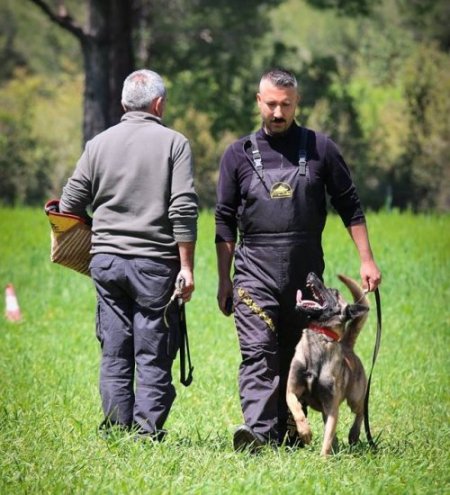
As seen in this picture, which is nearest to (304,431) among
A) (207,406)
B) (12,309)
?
(207,406)

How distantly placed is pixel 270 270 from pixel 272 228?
0.89 feet

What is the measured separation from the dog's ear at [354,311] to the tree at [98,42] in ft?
57.4

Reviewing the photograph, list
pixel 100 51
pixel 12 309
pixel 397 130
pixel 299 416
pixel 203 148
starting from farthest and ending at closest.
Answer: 1. pixel 397 130
2. pixel 203 148
3. pixel 100 51
4. pixel 12 309
5. pixel 299 416

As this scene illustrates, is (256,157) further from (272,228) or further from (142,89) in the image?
(142,89)

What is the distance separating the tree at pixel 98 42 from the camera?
24.2m

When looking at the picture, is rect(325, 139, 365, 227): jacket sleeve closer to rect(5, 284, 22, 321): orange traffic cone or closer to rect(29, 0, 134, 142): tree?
rect(5, 284, 22, 321): orange traffic cone

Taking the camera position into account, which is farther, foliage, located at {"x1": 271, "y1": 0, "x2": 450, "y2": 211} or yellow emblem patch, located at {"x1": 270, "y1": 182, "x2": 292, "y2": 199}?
foliage, located at {"x1": 271, "y1": 0, "x2": 450, "y2": 211}

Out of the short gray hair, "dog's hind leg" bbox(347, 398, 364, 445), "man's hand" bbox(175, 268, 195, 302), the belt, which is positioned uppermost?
the short gray hair


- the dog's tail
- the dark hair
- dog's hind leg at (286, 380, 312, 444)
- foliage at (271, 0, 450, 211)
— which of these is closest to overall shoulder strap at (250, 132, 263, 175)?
the dark hair

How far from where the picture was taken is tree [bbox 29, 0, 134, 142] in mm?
24250

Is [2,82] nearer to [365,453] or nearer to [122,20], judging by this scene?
[122,20]

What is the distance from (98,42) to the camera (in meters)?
24.3

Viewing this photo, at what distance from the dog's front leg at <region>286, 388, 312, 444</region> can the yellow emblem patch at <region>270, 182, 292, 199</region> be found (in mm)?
1207

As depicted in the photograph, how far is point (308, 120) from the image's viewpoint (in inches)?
1475
